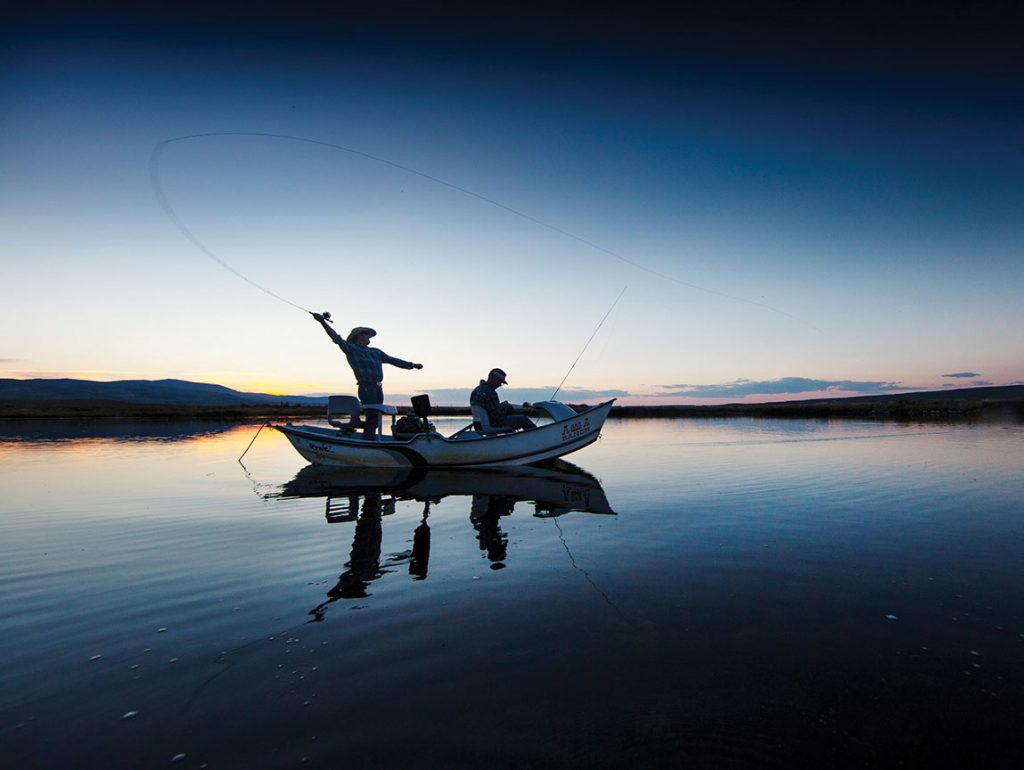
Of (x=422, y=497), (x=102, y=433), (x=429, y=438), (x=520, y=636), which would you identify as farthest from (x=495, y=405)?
(x=102, y=433)

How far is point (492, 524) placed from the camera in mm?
9422

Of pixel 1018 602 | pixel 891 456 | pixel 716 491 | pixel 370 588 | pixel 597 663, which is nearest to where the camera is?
pixel 597 663

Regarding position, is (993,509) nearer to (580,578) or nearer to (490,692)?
(580,578)

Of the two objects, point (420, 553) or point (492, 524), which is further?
point (492, 524)

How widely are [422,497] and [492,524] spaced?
355 centimetres

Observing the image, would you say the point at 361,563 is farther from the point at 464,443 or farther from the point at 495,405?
the point at 495,405

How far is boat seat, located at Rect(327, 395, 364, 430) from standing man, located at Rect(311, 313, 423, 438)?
430 millimetres

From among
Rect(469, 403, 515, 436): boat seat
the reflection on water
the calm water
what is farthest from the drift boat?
the reflection on water

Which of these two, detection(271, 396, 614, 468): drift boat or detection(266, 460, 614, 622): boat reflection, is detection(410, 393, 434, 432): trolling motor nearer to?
detection(271, 396, 614, 468): drift boat

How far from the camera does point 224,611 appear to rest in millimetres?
5277

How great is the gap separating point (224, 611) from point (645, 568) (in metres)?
4.88

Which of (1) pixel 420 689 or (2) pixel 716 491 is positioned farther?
(2) pixel 716 491

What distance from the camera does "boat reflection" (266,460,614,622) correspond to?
691 cm

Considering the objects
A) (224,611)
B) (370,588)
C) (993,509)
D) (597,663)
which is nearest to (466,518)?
(370,588)
